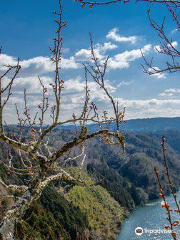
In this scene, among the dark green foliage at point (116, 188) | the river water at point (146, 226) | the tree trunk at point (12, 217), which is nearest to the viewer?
the tree trunk at point (12, 217)

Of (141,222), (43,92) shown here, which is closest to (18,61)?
(43,92)

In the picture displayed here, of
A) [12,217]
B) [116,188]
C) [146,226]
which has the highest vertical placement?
[12,217]

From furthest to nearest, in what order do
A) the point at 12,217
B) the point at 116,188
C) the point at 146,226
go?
the point at 116,188 → the point at 146,226 → the point at 12,217

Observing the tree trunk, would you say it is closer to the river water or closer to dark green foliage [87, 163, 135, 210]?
the river water

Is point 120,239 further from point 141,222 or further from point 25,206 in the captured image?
point 25,206

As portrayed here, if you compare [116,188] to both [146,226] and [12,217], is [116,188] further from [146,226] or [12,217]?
[12,217]

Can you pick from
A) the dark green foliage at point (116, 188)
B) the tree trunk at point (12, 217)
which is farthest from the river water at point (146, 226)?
the tree trunk at point (12, 217)

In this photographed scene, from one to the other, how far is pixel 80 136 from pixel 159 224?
9571 cm

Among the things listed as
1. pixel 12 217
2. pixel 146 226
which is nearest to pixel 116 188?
pixel 146 226

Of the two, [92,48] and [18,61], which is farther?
[92,48]

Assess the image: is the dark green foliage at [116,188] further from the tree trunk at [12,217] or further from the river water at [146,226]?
the tree trunk at [12,217]

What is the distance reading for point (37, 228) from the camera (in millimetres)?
58438

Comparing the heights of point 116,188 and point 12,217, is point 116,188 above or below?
below

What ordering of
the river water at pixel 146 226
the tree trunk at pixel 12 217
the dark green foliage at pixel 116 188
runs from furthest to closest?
the dark green foliage at pixel 116 188 < the river water at pixel 146 226 < the tree trunk at pixel 12 217
